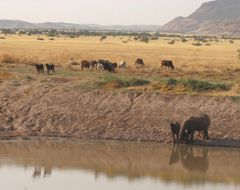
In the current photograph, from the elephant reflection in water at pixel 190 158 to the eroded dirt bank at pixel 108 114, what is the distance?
1469 millimetres

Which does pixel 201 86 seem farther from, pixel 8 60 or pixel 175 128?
pixel 8 60

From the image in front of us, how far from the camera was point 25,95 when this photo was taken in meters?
31.4

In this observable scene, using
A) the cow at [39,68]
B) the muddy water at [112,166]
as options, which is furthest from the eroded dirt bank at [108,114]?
the cow at [39,68]

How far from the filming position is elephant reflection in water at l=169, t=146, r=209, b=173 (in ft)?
74.9

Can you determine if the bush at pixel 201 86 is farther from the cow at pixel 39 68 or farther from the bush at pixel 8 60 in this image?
the bush at pixel 8 60

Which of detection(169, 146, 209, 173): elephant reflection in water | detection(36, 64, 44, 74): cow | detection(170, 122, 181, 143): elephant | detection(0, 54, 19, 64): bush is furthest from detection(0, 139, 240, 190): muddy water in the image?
detection(0, 54, 19, 64): bush

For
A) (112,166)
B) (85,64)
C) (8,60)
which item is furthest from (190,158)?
(8,60)

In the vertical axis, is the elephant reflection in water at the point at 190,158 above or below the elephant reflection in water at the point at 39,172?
below

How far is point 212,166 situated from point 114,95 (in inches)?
339

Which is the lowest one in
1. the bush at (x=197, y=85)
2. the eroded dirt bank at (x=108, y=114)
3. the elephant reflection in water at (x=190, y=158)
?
the elephant reflection in water at (x=190, y=158)

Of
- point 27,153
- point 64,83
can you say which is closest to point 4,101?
point 64,83

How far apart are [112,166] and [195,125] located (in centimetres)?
465

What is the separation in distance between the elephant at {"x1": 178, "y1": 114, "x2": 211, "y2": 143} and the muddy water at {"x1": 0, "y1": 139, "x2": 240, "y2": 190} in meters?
0.72

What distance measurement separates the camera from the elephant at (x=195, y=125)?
1010 inches
